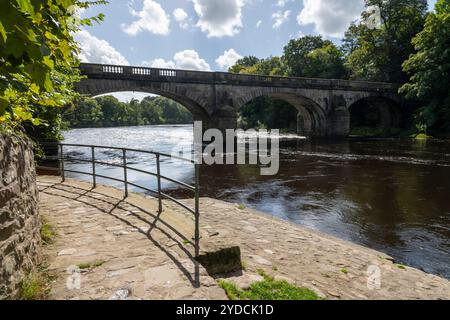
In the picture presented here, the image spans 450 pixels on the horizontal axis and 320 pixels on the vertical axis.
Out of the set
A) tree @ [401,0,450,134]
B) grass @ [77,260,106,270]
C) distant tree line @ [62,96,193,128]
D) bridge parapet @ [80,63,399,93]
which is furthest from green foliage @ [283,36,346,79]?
grass @ [77,260,106,270]

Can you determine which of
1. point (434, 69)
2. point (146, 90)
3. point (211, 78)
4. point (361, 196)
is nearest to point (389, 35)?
point (434, 69)

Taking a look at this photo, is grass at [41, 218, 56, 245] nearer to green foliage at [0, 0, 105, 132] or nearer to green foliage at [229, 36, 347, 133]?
green foliage at [0, 0, 105, 132]

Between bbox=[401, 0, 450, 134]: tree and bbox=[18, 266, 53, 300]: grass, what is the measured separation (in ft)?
107

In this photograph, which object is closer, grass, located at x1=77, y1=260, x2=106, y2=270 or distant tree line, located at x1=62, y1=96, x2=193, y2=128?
grass, located at x1=77, y1=260, x2=106, y2=270

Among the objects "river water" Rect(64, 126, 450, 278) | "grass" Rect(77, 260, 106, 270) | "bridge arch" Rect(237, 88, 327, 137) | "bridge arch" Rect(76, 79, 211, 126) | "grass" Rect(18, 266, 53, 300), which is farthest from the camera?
"bridge arch" Rect(237, 88, 327, 137)

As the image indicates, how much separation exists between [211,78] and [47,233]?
24.0m

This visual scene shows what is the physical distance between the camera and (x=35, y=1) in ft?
5.58

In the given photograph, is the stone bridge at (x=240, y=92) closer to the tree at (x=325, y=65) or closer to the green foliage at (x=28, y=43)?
the tree at (x=325, y=65)

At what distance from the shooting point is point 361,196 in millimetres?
9680

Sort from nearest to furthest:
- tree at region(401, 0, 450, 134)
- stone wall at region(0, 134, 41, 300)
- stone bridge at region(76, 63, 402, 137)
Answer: stone wall at region(0, 134, 41, 300), stone bridge at region(76, 63, 402, 137), tree at region(401, 0, 450, 134)

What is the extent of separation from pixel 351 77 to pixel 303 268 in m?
45.6

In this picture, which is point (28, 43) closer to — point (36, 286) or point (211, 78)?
point (36, 286)

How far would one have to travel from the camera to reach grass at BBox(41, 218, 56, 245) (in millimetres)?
3794

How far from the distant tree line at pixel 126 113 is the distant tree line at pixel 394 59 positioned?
4361 centimetres
